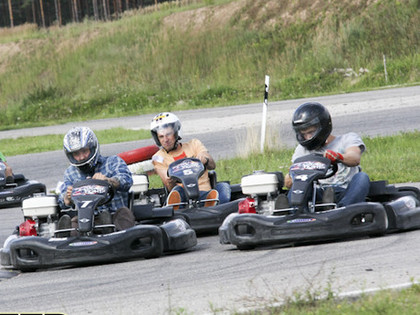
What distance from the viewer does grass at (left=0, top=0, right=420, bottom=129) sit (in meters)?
29.1

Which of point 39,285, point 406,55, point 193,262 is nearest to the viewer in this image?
point 39,285

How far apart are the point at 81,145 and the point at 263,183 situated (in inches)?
63.0

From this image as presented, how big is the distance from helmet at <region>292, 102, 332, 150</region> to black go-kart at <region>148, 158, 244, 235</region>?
1449 mm

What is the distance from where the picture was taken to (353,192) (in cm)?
741

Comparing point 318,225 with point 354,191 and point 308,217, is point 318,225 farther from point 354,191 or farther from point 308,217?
point 354,191

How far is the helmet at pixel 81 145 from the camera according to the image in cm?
775

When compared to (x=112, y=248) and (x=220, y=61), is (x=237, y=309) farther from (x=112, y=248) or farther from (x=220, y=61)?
(x=220, y=61)

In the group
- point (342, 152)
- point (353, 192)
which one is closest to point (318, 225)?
point (353, 192)

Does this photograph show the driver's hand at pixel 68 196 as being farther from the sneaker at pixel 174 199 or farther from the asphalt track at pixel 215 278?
the sneaker at pixel 174 199

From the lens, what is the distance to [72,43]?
40.7 metres

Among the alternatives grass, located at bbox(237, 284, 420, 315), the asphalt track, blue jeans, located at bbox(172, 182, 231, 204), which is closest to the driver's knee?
blue jeans, located at bbox(172, 182, 231, 204)

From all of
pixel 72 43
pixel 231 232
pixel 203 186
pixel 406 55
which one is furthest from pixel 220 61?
pixel 231 232

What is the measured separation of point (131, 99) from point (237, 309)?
27.2 m

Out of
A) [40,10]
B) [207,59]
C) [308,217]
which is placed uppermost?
[40,10]
